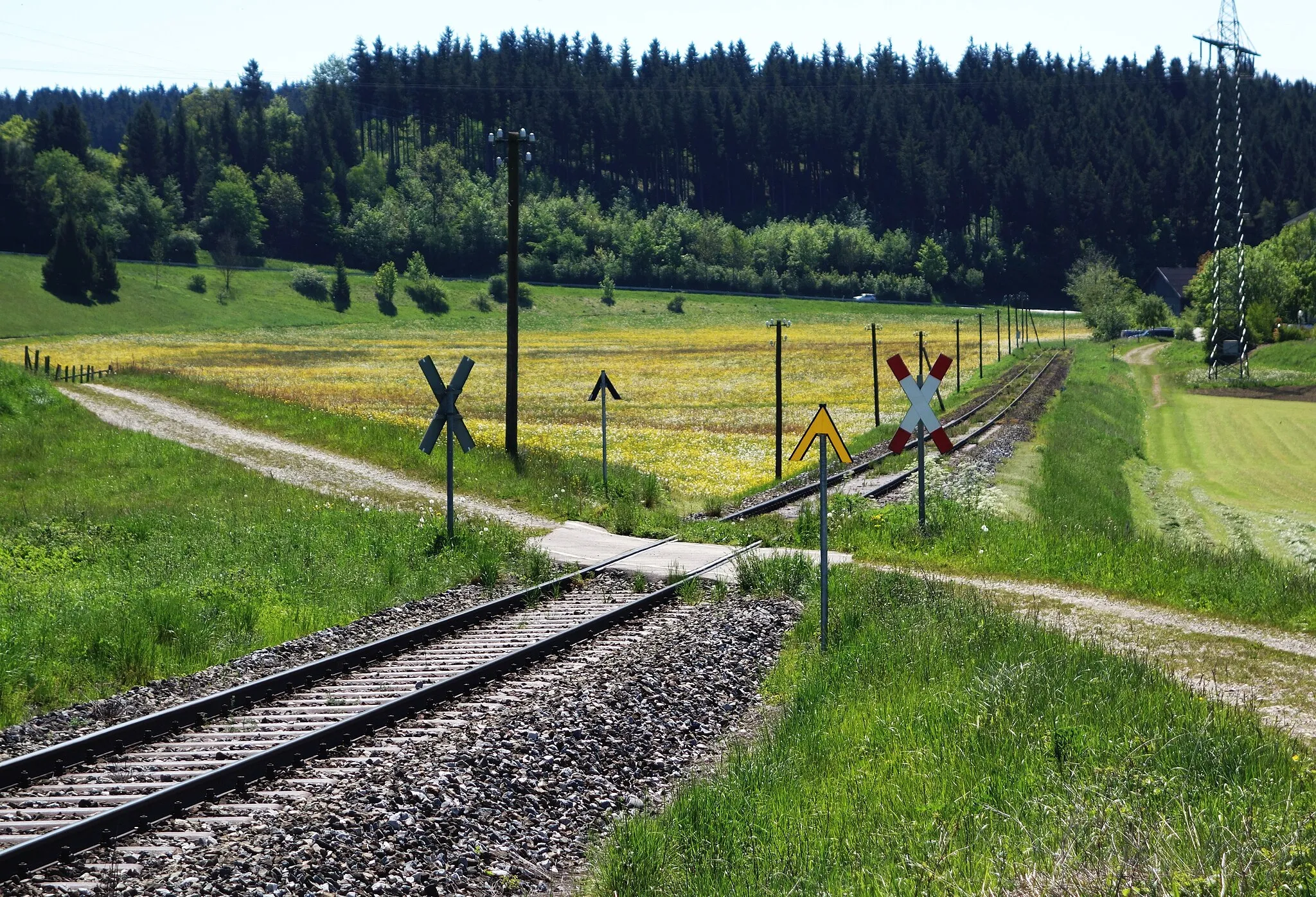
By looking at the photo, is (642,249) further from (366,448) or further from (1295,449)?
(366,448)

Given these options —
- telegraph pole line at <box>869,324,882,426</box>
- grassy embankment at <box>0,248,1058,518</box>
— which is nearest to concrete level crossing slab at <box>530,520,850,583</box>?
grassy embankment at <box>0,248,1058,518</box>

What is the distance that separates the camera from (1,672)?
1142 centimetres

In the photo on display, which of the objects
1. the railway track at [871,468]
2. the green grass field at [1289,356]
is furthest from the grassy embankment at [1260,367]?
the railway track at [871,468]

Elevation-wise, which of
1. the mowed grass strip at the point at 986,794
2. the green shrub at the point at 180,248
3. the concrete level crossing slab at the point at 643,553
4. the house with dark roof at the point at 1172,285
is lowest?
the concrete level crossing slab at the point at 643,553

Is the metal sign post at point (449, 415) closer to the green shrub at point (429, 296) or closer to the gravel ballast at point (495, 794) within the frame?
the gravel ballast at point (495, 794)

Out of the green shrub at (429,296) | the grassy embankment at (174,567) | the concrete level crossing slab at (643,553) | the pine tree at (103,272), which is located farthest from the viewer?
the green shrub at (429,296)

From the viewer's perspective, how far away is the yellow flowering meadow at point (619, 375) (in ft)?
141

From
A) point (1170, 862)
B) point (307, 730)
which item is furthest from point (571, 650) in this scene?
point (1170, 862)

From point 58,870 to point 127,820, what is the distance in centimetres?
72

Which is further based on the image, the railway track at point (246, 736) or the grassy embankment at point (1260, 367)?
the grassy embankment at point (1260, 367)

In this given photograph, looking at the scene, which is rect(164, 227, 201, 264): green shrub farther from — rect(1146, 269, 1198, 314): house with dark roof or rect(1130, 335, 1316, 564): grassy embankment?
rect(1146, 269, 1198, 314): house with dark roof

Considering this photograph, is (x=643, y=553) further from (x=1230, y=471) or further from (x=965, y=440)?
(x=1230, y=471)

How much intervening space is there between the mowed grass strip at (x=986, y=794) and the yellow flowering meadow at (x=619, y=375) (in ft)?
66.4

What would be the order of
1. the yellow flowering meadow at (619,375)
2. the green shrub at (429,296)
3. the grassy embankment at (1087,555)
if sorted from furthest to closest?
the green shrub at (429,296), the yellow flowering meadow at (619,375), the grassy embankment at (1087,555)
